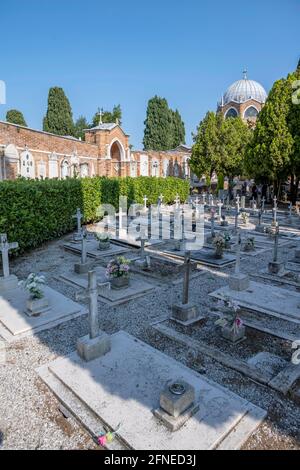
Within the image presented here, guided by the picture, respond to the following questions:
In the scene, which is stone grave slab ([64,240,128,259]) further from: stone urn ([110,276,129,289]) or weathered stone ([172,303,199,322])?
weathered stone ([172,303,199,322])

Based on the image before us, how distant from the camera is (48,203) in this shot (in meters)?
12.6

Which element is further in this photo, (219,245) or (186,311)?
(219,245)

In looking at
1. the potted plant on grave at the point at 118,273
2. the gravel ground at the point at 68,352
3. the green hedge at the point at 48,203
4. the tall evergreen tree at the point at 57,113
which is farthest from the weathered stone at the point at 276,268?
the tall evergreen tree at the point at 57,113

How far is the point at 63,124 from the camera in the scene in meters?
46.9

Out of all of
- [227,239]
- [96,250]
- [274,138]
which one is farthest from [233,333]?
[274,138]

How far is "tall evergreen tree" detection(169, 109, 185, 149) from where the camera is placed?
183 ft

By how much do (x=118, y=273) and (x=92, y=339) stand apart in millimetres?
3008

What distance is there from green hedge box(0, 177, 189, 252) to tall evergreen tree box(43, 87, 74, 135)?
30.9m

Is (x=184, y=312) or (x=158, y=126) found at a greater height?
(x=158, y=126)

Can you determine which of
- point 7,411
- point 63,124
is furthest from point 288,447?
point 63,124

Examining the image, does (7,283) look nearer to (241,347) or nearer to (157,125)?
(241,347)
